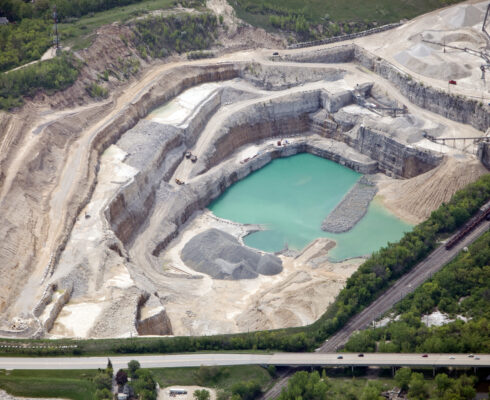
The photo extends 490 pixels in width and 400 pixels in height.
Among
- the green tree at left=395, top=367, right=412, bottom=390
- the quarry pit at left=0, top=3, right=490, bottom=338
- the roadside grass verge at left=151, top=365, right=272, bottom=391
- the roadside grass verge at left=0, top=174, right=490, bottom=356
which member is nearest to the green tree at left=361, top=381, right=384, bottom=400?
the green tree at left=395, top=367, right=412, bottom=390

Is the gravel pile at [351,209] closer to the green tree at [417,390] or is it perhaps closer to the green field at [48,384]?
the green tree at [417,390]

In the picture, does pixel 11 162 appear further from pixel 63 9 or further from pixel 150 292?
pixel 63 9

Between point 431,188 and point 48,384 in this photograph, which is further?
point 431,188

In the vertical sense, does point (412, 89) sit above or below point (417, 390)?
above

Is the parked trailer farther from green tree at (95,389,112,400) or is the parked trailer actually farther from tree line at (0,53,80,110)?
tree line at (0,53,80,110)

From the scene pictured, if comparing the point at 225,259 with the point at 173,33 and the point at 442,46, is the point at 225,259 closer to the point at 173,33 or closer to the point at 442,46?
the point at 173,33

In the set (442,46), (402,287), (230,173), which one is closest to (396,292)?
(402,287)
